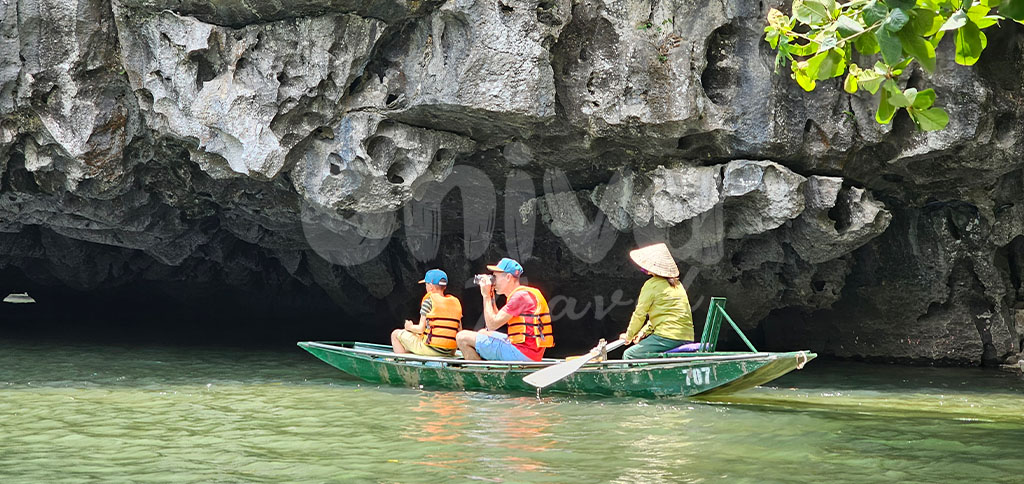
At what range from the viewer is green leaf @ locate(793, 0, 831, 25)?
4242 millimetres

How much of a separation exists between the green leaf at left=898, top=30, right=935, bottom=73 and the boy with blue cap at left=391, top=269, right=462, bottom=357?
692 cm

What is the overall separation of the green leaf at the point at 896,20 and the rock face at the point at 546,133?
19.8ft

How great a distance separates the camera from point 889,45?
363cm

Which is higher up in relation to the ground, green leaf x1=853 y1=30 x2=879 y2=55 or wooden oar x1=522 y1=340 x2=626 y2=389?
green leaf x1=853 y1=30 x2=879 y2=55

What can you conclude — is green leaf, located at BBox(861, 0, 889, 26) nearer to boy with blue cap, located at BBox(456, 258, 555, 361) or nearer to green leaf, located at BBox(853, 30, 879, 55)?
green leaf, located at BBox(853, 30, 879, 55)

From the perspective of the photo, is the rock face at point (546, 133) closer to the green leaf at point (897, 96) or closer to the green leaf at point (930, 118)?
the green leaf at point (930, 118)

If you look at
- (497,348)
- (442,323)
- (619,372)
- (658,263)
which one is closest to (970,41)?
(658,263)

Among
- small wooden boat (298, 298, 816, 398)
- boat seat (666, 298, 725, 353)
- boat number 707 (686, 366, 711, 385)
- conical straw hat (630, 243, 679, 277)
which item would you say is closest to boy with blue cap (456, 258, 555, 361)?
small wooden boat (298, 298, 816, 398)

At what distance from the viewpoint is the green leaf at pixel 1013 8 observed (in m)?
3.49

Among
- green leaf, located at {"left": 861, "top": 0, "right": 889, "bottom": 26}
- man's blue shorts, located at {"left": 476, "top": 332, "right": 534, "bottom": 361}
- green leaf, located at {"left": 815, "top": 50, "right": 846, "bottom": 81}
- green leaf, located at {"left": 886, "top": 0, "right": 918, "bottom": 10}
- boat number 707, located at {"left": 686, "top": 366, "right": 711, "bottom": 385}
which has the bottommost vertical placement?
boat number 707, located at {"left": 686, "top": 366, "right": 711, "bottom": 385}

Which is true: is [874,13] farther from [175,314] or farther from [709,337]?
[175,314]

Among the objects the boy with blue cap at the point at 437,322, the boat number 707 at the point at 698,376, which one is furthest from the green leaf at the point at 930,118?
the boy with blue cap at the point at 437,322

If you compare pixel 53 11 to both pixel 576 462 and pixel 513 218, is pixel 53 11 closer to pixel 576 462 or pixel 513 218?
pixel 513 218

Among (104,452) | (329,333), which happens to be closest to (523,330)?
(104,452)
